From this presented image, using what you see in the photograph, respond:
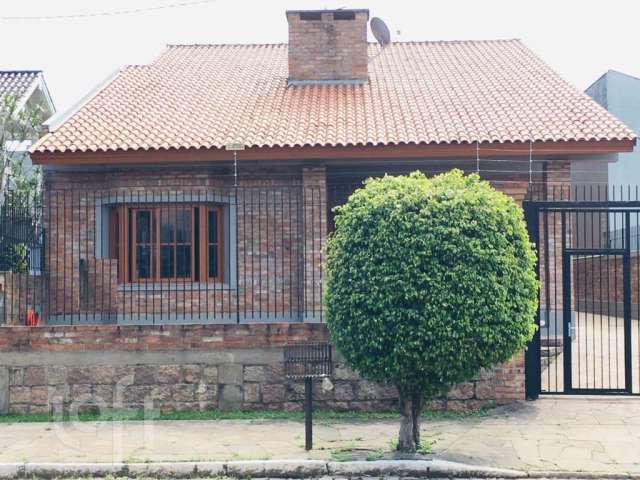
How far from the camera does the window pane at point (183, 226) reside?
1228cm

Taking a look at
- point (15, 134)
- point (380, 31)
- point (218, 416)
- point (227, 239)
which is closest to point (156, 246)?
point (227, 239)

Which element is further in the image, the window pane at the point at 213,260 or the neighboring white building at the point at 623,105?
the neighboring white building at the point at 623,105

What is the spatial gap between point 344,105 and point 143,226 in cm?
451

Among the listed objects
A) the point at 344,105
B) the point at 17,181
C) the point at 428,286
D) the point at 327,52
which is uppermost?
the point at 327,52

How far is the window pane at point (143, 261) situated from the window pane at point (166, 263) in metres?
0.22

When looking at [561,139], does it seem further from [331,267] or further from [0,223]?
[0,223]

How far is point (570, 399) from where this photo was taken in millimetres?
9156

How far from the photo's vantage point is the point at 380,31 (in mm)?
18609

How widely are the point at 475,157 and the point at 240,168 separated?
384 centimetres

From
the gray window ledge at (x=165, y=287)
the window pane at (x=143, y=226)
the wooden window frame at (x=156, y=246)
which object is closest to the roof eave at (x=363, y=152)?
the wooden window frame at (x=156, y=246)

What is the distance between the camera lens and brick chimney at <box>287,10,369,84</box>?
623 inches

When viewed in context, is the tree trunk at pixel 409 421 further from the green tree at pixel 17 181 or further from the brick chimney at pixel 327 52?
the brick chimney at pixel 327 52

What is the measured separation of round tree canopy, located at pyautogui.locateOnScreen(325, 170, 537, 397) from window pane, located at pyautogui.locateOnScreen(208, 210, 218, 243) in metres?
5.44

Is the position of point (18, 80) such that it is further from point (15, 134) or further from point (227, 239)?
point (227, 239)
